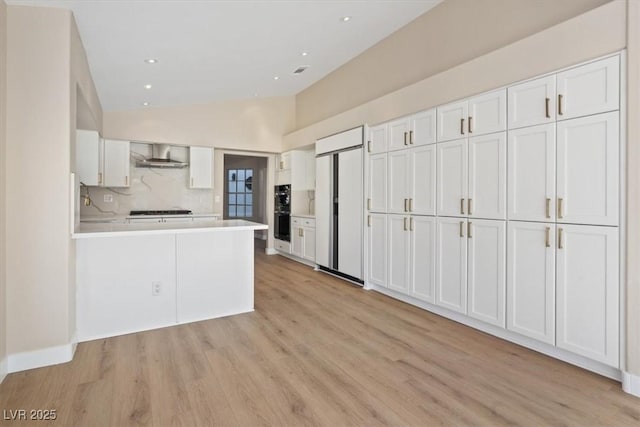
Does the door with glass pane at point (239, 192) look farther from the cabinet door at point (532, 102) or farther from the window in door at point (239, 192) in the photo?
the cabinet door at point (532, 102)

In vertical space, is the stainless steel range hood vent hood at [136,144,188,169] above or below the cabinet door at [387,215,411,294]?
above

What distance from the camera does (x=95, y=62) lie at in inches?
140

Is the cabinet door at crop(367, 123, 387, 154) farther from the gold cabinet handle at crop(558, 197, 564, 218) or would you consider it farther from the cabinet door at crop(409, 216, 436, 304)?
the gold cabinet handle at crop(558, 197, 564, 218)

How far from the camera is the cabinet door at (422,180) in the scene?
353cm

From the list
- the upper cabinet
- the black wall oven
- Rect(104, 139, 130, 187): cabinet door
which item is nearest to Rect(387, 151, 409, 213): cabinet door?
the upper cabinet

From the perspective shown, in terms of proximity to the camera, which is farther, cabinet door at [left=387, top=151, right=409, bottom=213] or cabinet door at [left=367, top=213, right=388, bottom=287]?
cabinet door at [left=367, top=213, right=388, bottom=287]

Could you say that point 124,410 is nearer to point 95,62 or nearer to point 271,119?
point 95,62

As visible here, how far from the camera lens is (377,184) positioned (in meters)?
4.33

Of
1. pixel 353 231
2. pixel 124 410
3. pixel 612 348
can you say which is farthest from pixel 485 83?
pixel 124 410

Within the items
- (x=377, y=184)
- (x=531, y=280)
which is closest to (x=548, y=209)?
(x=531, y=280)

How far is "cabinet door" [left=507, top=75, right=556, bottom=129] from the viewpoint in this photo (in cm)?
251

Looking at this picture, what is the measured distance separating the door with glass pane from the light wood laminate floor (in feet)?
23.0

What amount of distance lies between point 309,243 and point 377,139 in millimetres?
2447

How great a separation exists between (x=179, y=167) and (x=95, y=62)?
2824 millimetres
